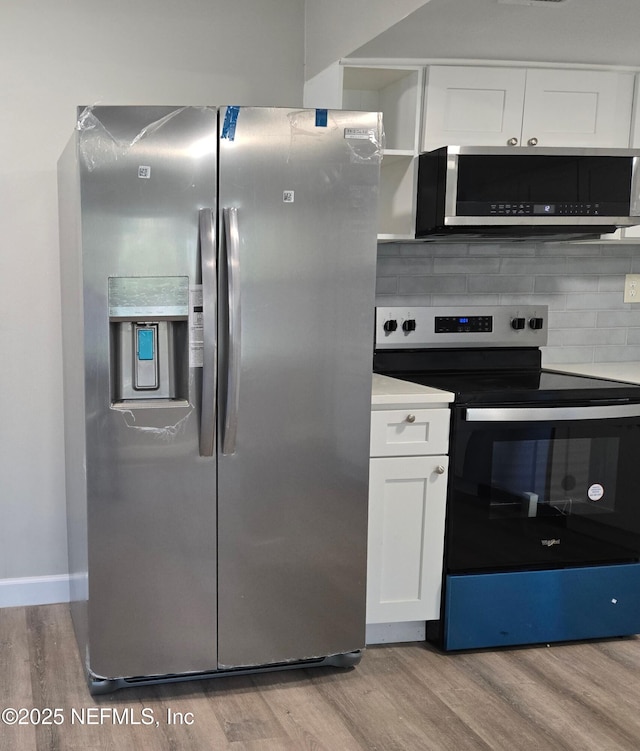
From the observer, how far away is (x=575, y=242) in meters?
3.26

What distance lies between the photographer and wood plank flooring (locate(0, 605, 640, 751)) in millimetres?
2236

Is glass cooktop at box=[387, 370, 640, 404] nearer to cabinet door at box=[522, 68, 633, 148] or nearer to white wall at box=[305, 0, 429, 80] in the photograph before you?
cabinet door at box=[522, 68, 633, 148]

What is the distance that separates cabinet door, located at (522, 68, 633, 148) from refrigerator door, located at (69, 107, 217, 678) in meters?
1.28

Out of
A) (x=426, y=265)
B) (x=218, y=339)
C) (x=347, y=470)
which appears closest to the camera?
(x=218, y=339)

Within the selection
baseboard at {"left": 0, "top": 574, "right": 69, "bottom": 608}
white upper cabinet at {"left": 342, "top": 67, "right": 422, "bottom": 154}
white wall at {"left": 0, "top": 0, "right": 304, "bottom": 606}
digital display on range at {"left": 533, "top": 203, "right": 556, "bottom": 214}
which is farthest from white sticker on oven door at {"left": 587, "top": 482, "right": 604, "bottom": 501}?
baseboard at {"left": 0, "top": 574, "right": 69, "bottom": 608}

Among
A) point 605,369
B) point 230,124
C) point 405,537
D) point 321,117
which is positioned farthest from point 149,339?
point 605,369

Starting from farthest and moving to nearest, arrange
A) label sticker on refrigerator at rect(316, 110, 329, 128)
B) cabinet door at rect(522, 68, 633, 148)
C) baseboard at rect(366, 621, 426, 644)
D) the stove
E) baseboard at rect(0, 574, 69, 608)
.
Answer: baseboard at rect(0, 574, 69, 608), cabinet door at rect(522, 68, 633, 148), baseboard at rect(366, 621, 426, 644), the stove, label sticker on refrigerator at rect(316, 110, 329, 128)

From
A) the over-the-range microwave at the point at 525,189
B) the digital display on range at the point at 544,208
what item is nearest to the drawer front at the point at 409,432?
the over-the-range microwave at the point at 525,189

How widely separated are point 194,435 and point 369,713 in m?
0.97

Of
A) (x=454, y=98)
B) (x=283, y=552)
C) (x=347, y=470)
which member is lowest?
(x=283, y=552)

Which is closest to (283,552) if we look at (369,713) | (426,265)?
→ (369,713)

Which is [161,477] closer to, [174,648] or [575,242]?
[174,648]

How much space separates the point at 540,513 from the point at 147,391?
1399 millimetres

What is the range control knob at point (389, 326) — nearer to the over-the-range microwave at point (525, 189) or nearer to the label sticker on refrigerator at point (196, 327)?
the over-the-range microwave at point (525, 189)
